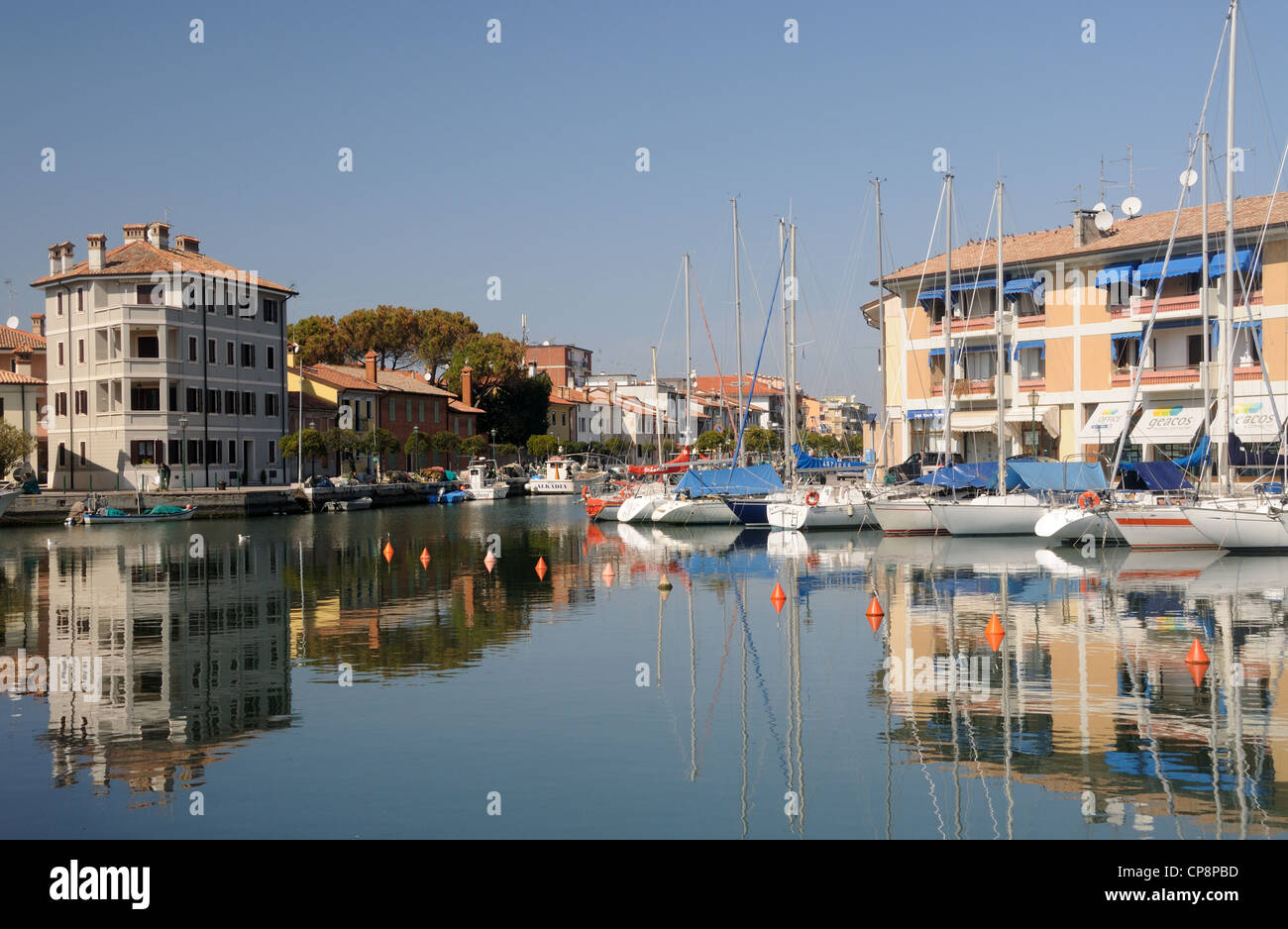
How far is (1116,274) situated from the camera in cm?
5634

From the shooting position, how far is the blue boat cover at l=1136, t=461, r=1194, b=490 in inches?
1622

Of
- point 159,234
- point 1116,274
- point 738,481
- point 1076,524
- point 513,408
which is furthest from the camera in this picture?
point 513,408

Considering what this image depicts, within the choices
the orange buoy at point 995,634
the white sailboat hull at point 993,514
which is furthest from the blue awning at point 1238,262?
the orange buoy at point 995,634

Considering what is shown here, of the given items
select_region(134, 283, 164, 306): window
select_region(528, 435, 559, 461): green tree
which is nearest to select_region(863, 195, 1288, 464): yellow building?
select_region(134, 283, 164, 306): window

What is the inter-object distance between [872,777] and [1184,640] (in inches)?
448

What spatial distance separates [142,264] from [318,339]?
1538 inches

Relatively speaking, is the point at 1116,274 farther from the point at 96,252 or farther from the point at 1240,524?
the point at 96,252

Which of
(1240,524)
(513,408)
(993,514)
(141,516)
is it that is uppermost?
(513,408)

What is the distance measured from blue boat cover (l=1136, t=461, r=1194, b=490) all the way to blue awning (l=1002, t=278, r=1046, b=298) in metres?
18.4

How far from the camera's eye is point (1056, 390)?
189ft

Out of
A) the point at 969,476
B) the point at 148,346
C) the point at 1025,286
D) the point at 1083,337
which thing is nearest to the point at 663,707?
the point at 969,476

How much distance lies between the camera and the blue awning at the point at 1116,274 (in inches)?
2207
